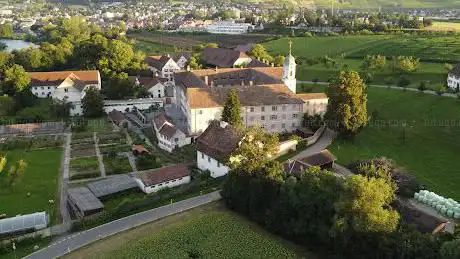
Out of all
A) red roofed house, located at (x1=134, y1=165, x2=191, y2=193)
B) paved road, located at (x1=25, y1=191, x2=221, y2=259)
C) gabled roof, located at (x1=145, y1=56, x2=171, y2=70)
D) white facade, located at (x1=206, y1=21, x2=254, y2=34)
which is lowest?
paved road, located at (x1=25, y1=191, x2=221, y2=259)

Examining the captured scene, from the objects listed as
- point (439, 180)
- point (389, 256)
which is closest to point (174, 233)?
point (389, 256)

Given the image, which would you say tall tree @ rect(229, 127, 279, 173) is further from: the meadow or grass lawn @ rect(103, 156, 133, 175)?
grass lawn @ rect(103, 156, 133, 175)

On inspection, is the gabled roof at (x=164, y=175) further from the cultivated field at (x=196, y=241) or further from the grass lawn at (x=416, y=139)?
the grass lawn at (x=416, y=139)

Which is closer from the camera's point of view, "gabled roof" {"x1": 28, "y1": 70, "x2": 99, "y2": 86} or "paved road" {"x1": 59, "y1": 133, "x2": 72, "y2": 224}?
"paved road" {"x1": 59, "y1": 133, "x2": 72, "y2": 224}

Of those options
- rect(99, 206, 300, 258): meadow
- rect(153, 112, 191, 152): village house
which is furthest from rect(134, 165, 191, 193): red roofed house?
rect(153, 112, 191, 152): village house

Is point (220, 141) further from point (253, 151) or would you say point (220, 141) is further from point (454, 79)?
point (454, 79)

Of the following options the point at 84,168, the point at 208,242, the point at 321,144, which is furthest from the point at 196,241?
the point at 321,144
